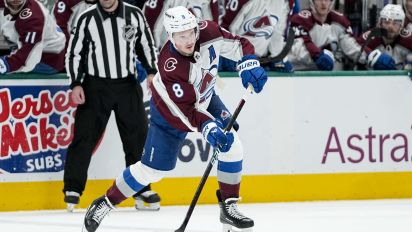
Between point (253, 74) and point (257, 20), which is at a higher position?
point (253, 74)

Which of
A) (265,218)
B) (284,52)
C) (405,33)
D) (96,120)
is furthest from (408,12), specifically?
(96,120)

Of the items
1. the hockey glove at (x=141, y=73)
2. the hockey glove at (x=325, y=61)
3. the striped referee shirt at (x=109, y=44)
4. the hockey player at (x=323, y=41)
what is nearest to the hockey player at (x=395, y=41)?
the hockey player at (x=323, y=41)

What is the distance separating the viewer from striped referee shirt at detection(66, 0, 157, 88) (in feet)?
21.0

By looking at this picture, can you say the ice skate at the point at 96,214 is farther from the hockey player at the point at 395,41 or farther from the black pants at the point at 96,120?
the hockey player at the point at 395,41

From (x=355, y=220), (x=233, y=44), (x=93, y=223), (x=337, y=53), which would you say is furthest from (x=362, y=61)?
(x=93, y=223)

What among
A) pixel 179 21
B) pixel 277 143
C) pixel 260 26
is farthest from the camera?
pixel 260 26

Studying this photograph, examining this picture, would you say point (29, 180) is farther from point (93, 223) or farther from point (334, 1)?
point (334, 1)

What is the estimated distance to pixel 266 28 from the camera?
23.4 ft

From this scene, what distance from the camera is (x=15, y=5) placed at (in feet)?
21.4

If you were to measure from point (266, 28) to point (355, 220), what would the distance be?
4.98 ft

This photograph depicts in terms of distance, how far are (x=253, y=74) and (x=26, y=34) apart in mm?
1742

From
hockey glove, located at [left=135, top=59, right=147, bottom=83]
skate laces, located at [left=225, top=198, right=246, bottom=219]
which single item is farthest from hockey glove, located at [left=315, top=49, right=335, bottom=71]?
skate laces, located at [left=225, top=198, right=246, bottom=219]

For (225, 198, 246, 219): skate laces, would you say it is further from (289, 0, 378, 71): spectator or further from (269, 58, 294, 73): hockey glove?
(289, 0, 378, 71): spectator

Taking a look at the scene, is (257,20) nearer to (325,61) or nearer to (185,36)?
(325,61)
